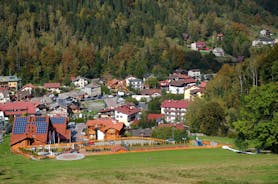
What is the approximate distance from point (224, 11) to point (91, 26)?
29976mm

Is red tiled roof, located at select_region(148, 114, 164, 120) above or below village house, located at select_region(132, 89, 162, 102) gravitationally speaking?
below

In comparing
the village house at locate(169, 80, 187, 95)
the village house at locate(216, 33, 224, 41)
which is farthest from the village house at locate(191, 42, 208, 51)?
the village house at locate(169, 80, 187, 95)

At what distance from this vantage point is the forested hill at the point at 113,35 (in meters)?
55.8

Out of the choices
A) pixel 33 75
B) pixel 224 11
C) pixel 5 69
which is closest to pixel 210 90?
pixel 33 75

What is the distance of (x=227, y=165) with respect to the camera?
43.3 ft

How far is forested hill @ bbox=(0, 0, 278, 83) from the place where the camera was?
183 feet

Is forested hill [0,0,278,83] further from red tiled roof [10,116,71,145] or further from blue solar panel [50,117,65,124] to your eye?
red tiled roof [10,116,71,145]

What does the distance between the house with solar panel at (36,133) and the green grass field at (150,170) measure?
7.44 m

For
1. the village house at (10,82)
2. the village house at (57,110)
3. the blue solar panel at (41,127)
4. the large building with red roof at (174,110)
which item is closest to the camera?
the blue solar panel at (41,127)

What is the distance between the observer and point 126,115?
3500 centimetres

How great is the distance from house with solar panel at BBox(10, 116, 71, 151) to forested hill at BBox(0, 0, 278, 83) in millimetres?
27459

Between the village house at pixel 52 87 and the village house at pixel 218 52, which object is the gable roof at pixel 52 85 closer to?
the village house at pixel 52 87

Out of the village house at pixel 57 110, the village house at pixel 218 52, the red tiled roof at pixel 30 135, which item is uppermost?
the village house at pixel 218 52

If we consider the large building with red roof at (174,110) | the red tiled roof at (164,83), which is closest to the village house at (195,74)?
the red tiled roof at (164,83)
